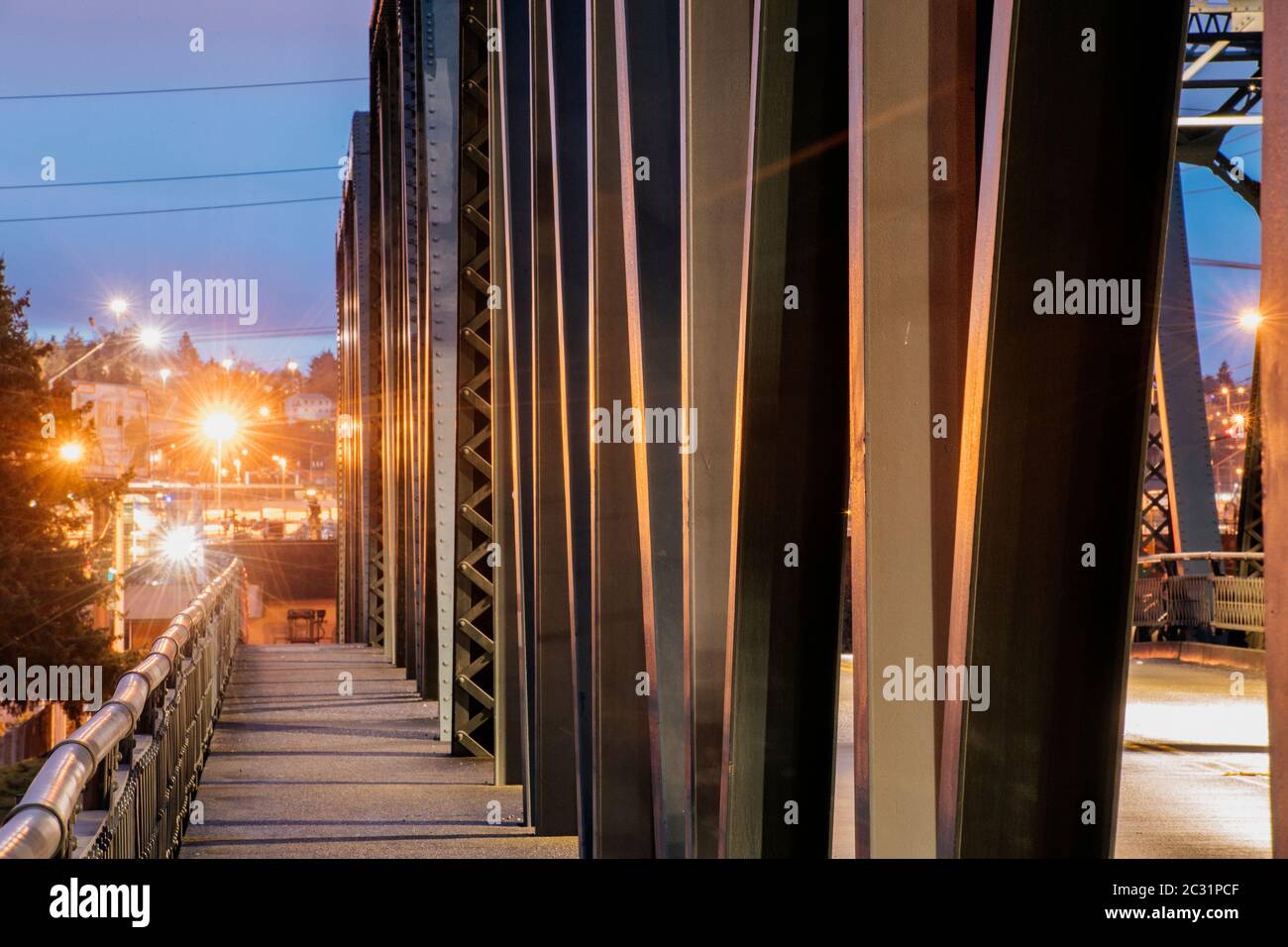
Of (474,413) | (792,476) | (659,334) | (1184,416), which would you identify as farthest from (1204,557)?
(792,476)

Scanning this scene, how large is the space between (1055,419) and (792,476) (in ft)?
5.48

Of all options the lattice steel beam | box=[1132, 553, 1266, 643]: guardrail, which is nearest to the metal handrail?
box=[1132, 553, 1266, 643]: guardrail

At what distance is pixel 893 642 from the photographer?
3.81 metres

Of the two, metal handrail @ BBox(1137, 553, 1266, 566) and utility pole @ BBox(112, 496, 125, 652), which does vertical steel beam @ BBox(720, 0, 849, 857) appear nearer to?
metal handrail @ BBox(1137, 553, 1266, 566)

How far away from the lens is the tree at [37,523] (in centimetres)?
4978

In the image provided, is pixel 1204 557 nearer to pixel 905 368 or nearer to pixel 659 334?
pixel 659 334

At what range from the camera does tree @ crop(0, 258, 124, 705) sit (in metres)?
49.8

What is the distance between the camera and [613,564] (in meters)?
7.02

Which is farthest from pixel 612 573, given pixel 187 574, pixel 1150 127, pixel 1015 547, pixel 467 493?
pixel 187 574

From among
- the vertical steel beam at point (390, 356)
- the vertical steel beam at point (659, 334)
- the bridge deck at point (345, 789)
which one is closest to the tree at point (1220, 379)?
the vertical steel beam at point (390, 356)

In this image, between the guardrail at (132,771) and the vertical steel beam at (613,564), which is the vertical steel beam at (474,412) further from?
the vertical steel beam at (613,564)

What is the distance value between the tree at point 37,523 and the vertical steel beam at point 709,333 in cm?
4929

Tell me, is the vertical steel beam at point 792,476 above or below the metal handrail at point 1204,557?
above

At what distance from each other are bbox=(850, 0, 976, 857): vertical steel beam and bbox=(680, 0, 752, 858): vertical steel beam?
54.5 inches
